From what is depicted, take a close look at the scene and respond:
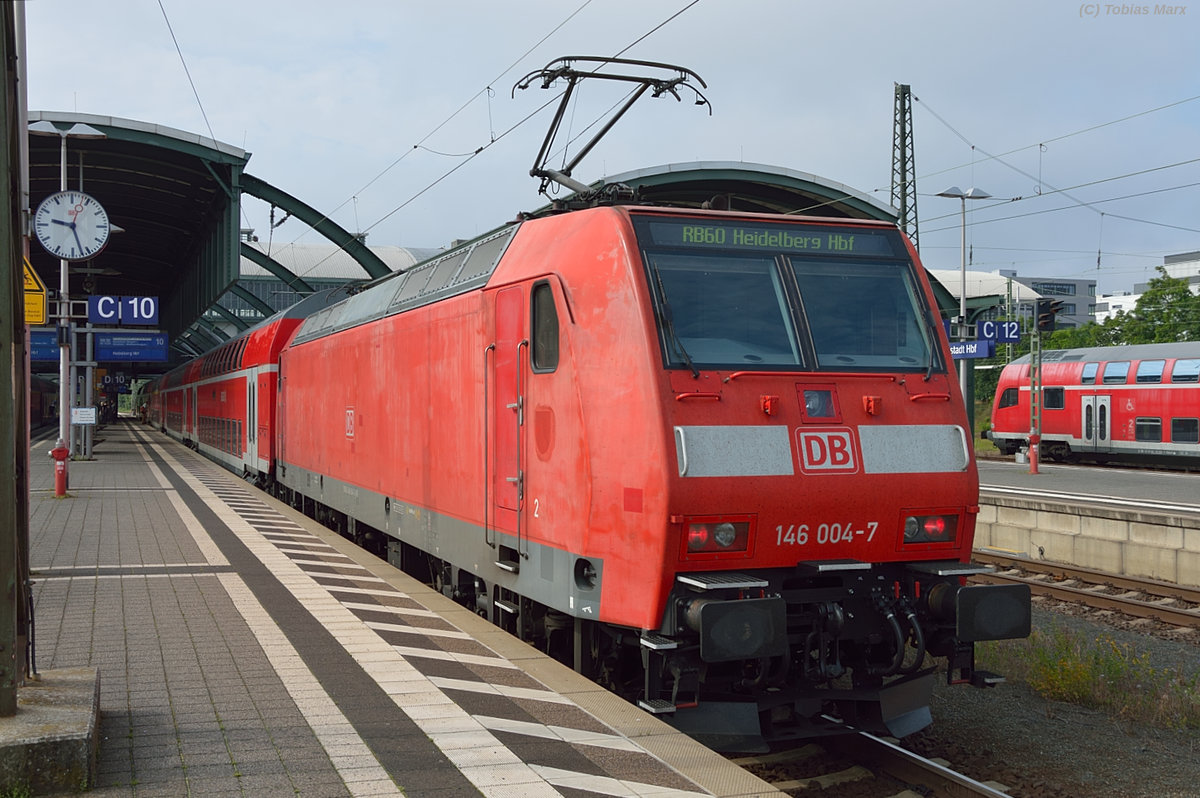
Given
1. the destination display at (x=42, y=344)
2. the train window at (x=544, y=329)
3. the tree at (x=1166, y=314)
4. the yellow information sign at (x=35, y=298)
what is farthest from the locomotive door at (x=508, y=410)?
the tree at (x=1166, y=314)

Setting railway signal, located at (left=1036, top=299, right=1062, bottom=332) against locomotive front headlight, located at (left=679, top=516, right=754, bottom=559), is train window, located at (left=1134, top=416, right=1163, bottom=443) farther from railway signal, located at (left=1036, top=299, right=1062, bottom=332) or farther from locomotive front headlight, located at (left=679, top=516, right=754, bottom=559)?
locomotive front headlight, located at (left=679, top=516, right=754, bottom=559)

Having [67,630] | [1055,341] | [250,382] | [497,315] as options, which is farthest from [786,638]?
[1055,341]

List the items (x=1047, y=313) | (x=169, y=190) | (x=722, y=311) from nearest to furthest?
1. (x=722, y=311)
2. (x=1047, y=313)
3. (x=169, y=190)

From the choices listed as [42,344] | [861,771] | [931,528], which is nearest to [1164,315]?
[42,344]

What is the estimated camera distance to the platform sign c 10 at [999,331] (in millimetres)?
29422

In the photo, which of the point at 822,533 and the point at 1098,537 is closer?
the point at 822,533

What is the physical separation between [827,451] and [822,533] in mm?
493

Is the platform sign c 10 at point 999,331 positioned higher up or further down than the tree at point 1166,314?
further down

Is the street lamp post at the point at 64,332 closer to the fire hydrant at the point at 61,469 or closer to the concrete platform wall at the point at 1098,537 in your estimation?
the fire hydrant at the point at 61,469

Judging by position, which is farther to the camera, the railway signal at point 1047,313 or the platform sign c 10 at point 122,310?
the platform sign c 10 at point 122,310

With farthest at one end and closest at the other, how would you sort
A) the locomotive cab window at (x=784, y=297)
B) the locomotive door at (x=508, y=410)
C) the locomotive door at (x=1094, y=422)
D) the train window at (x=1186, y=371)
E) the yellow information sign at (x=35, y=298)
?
the locomotive door at (x=1094, y=422) → the train window at (x=1186, y=371) → the yellow information sign at (x=35, y=298) → the locomotive door at (x=508, y=410) → the locomotive cab window at (x=784, y=297)

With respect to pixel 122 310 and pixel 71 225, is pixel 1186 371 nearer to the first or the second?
pixel 71 225

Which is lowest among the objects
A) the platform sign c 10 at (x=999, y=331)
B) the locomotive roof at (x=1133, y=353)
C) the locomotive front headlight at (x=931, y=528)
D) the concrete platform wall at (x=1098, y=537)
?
the concrete platform wall at (x=1098, y=537)

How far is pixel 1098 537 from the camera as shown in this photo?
14.6 meters
